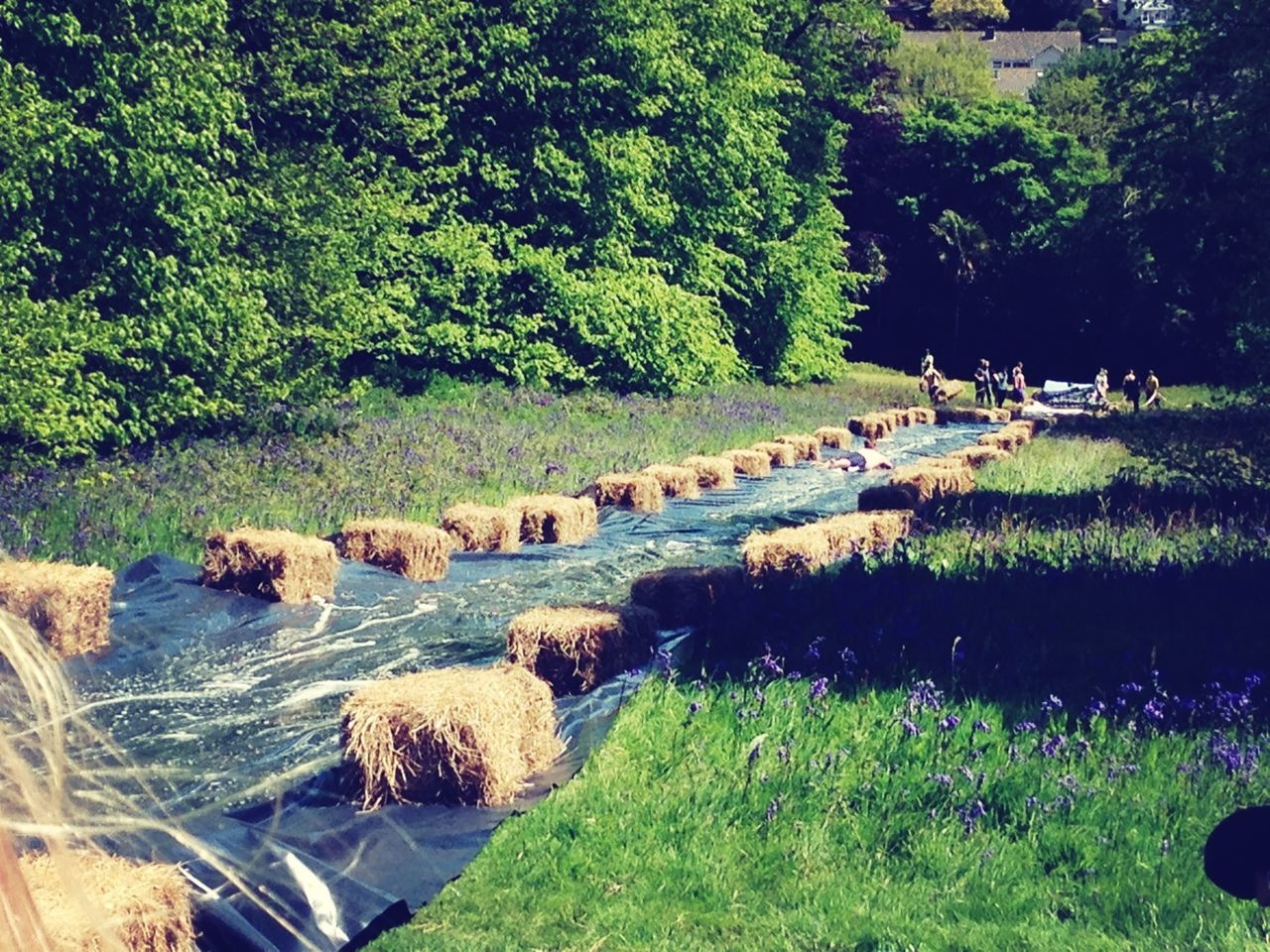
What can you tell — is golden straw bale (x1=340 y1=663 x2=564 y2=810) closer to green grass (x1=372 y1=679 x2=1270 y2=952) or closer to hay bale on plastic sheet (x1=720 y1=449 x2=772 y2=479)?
green grass (x1=372 y1=679 x2=1270 y2=952)

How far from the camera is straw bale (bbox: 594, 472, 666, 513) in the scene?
16516mm

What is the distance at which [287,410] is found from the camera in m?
21.3

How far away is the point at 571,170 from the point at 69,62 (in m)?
14.6

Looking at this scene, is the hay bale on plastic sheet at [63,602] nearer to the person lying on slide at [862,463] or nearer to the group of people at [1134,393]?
the person lying on slide at [862,463]

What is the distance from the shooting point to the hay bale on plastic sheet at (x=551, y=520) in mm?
14320

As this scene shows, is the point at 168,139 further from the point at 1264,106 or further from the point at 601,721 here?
the point at 1264,106

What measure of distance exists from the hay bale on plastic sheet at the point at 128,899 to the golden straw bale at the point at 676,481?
43.7 ft

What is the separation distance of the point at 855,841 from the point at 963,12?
492ft

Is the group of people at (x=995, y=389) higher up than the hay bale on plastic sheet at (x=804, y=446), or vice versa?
the hay bale on plastic sheet at (x=804, y=446)

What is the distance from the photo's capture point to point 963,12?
143875 mm

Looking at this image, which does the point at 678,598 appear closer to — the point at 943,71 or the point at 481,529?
the point at 481,529

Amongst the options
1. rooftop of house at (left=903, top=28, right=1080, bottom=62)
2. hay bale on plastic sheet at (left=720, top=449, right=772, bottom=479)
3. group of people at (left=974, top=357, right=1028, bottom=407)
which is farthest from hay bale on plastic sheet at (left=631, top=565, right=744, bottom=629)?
rooftop of house at (left=903, top=28, right=1080, bottom=62)

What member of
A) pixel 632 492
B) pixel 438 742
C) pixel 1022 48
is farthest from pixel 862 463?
pixel 1022 48

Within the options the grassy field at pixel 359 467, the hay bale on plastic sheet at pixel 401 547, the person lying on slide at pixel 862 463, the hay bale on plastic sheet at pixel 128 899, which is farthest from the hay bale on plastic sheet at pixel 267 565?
the person lying on slide at pixel 862 463
